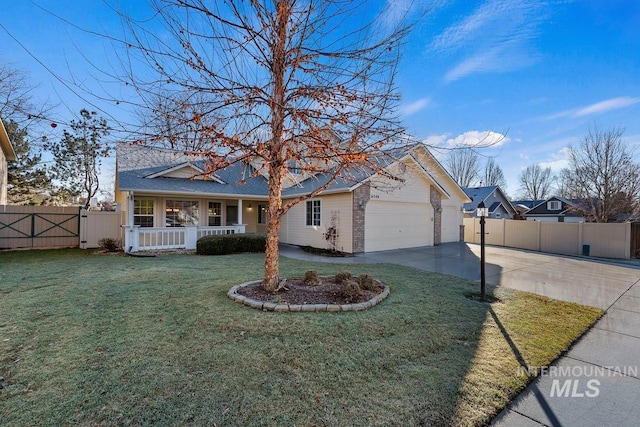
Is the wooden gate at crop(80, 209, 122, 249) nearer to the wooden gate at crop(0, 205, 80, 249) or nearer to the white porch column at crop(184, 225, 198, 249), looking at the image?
the wooden gate at crop(0, 205, 80, 249)

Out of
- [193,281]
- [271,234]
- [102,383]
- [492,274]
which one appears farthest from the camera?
[492,274]

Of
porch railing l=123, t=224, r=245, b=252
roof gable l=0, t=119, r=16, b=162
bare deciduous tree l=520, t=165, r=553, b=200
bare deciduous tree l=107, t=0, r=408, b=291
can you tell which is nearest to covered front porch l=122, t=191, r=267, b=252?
porch railing l=123, t=224, r=245, b=252

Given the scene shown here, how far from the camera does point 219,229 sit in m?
13.8

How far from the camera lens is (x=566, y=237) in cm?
1467

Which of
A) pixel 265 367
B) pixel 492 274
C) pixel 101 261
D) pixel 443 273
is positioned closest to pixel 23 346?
pixel 265 367

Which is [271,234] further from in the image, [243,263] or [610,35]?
[610,35]

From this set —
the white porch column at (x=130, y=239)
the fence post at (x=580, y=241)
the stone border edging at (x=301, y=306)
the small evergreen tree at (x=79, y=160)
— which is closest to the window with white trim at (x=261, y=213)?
the white porch column at (x=130, y=239)

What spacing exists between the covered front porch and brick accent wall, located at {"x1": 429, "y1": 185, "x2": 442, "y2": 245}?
32.0 feet

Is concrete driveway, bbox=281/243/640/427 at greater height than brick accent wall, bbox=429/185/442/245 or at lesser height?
lesser

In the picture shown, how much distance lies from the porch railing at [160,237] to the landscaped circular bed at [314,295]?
802 centimetres

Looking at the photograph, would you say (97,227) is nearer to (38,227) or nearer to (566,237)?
(38,227)

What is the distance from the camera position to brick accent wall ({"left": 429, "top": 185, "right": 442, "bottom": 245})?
15.6 meters

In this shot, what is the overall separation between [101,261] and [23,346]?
24.3ft

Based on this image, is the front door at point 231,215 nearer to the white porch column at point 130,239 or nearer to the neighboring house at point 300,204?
the neighboring house at point 300,204
